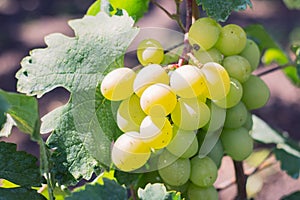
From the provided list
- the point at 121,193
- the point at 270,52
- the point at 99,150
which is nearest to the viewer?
the point at 121,193

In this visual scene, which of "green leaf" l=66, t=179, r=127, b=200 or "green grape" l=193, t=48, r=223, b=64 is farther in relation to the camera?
"green grape" l=193, t=48, r=223, b=64

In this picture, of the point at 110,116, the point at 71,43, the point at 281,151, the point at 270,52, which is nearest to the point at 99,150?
the point at 110,116

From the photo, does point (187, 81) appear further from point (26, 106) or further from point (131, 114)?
point (26, 106)

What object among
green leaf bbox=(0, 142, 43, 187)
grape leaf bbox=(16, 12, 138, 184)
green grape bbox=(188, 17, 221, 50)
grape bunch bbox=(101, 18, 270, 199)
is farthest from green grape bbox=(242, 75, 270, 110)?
green leaf bbox=(0, 142, 43, 187)

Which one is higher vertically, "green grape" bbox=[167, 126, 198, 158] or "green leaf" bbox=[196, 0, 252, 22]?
"green leaf" bbox=[196, 0, 252, 22]

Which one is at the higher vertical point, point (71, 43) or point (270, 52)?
point (71, 43)

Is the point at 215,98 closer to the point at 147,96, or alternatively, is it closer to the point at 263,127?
the point at 147,96

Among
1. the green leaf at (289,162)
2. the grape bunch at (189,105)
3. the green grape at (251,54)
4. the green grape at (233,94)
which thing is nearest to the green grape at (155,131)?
the grape bunch at (189,105)

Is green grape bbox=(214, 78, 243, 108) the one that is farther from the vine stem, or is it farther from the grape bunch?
the vine stem

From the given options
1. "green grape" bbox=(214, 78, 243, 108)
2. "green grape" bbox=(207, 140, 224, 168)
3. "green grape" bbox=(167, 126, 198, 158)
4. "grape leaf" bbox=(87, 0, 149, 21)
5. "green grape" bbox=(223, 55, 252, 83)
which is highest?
"grape leaf" bbox=(87, 0, 149, 21)
